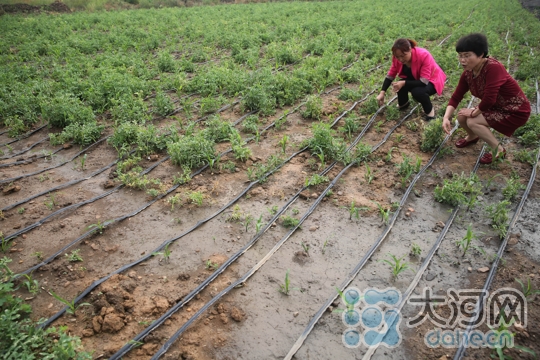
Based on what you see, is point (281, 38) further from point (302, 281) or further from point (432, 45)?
point (302, 281)

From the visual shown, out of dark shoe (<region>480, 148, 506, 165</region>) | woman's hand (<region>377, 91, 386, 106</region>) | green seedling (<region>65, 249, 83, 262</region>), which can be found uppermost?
woman's hand (<region>377, 91, 386, 106</region>)

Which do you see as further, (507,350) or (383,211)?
(383,211)

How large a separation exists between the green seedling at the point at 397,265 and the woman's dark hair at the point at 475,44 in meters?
2.39

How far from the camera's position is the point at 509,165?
442 cm

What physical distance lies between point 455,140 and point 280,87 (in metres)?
3.24

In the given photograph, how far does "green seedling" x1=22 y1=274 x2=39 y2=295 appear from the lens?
2.82 meters

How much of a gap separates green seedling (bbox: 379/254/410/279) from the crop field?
17 millimetres

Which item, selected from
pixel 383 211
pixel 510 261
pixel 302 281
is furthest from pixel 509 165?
pixel 302 281

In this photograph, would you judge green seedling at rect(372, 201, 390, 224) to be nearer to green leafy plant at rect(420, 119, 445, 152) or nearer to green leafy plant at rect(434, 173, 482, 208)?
green leafy plant at rect(434, 173, 482, 208)

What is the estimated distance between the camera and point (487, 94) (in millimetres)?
3938

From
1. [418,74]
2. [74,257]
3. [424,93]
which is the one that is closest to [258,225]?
[74,257]

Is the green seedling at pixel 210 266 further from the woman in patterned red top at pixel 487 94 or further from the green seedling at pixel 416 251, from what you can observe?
the woman in patterned red top at pixel 487 94

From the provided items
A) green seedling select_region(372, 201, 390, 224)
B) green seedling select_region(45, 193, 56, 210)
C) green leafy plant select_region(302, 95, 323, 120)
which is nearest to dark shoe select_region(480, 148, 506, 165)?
green seedling select_region(372, 201, 390, 224)

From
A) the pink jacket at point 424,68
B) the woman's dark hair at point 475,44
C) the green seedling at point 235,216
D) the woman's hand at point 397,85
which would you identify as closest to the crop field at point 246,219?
the green seedling at point 235,216
